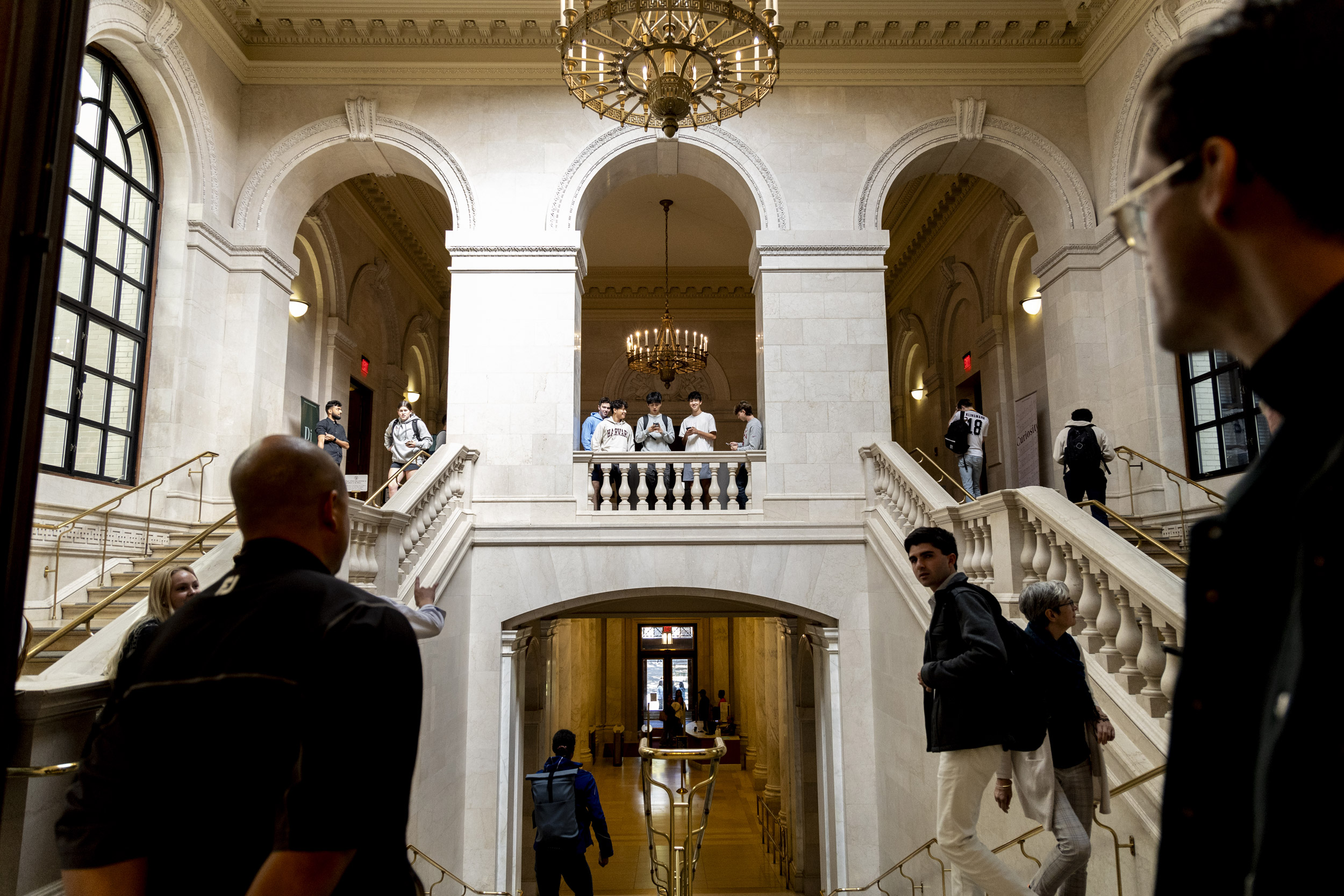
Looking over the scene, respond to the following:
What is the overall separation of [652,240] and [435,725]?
41.1ft

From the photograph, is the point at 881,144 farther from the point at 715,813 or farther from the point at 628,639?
the point at 628,639

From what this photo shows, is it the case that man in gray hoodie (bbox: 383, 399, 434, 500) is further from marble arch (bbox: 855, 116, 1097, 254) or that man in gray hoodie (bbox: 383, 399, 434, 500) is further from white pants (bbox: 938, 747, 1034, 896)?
white pants (bbox: 938, 747, 1034, 896)

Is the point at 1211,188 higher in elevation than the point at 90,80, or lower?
lower

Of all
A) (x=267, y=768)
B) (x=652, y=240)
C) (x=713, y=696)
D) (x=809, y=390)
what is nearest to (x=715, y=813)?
(x=713, y=696)

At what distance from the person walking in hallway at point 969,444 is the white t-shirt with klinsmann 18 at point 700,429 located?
2869 mm

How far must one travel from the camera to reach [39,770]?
11.5 feet

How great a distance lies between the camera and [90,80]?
891 centimetres

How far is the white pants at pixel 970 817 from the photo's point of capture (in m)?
3.93

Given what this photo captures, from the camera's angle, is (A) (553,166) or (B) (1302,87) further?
(A) (553,166)

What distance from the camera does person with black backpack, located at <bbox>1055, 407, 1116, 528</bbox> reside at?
29.0ft

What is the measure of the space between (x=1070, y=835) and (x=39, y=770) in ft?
14.2

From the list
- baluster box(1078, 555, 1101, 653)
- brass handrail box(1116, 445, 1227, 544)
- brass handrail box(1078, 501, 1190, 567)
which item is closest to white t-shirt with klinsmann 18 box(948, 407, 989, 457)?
brass handrail box(1116, 445, 1227, 544)

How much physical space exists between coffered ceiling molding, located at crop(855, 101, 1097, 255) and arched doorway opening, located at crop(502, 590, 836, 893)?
540 cm

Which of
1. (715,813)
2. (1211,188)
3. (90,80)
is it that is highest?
(90,80)
